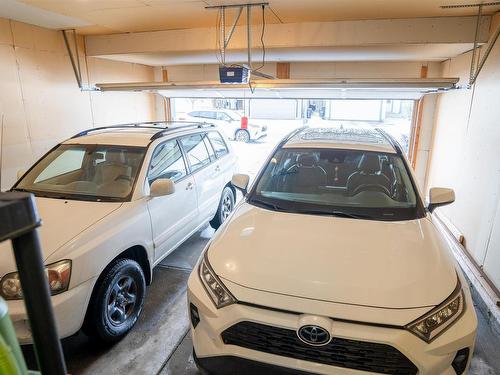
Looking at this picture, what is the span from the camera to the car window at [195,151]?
402 centimetres

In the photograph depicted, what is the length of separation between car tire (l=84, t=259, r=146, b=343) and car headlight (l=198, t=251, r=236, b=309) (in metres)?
0.84

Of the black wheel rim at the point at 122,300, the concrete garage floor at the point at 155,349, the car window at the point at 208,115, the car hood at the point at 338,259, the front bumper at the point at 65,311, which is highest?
the car window at the point at 208,115

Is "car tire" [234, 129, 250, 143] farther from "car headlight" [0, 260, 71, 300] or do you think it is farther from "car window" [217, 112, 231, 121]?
"car headlight" [0, 260, 71, 300]

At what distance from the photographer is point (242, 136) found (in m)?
13.0

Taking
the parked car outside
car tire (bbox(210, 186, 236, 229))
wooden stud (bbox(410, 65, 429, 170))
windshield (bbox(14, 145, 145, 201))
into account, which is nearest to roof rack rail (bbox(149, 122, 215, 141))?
windshield (bbox(14, 145, 145, 201))

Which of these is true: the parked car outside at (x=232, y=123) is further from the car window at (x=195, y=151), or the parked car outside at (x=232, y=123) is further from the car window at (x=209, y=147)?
the car window at (x=195, y=151)

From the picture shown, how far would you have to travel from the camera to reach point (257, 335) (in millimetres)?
1839

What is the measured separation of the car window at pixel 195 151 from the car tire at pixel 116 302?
5.16ft

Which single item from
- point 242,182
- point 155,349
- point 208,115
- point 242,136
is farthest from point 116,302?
point 242,136

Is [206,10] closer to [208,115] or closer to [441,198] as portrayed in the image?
[441,198]

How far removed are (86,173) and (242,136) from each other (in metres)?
9.98

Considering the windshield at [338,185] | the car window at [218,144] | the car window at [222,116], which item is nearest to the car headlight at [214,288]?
the windshield at [338,185]

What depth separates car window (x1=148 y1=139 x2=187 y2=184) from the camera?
335 centimetres

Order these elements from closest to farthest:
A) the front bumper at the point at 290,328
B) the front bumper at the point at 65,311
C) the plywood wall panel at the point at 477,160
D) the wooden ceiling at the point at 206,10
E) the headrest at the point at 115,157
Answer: the front bumper at the point at 290,328
the front bumper at the point at 65,311
the headrest at the point at 115,157
the plywood wall panel at the point at 477,160
the wooden ceiling at the point at 206,10
